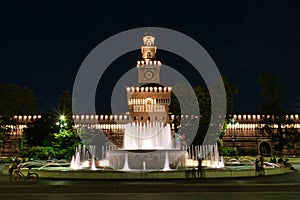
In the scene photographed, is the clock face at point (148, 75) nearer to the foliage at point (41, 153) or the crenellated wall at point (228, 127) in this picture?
the crenellated wall at point (228, 127)

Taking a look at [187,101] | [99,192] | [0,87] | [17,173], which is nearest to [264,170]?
[99,192]

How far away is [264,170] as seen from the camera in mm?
19312

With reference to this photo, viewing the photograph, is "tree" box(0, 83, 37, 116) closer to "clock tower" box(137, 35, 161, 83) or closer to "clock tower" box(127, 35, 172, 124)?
"clock tower" box(127, 35, 172, 124)

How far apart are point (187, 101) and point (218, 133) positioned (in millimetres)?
5430

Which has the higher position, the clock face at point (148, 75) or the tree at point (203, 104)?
the clock face at point (148, 75)

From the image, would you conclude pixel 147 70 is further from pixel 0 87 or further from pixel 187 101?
pixel 187 101

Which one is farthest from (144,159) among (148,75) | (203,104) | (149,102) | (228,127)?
(148,75)

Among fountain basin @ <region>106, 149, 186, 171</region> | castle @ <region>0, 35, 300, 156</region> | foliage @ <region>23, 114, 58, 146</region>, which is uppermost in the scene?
castle @ <region>0, 35, 300, 156</region>

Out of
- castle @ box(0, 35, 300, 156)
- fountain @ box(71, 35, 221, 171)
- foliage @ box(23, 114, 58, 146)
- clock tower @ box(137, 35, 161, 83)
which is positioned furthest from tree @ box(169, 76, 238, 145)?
clock tower @ box(137, 35, 161, 83)

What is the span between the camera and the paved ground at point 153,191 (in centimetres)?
1166

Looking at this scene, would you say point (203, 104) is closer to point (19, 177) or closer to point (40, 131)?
point (40, 131)

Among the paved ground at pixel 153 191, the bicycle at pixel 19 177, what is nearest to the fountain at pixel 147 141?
the bicycle at pixel 19 177

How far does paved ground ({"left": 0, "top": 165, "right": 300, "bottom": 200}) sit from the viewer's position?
1166 centimetres

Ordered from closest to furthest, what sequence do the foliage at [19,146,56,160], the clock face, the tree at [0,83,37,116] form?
the foliage at [19,146,56,160] < the tree at [0,83,37,116] < the clock face
